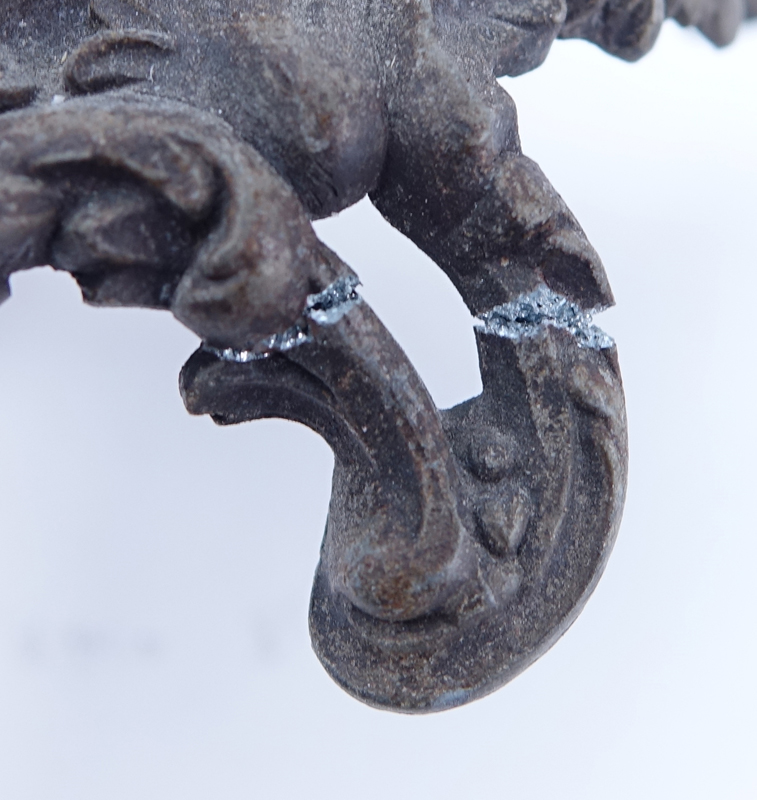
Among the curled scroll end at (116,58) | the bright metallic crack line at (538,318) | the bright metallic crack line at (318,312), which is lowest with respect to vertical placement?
the bright metallic crack line at (318,312)

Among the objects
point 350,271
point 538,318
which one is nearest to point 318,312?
point 350,271

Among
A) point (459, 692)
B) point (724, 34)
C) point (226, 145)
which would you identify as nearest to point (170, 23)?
point (226, 145)

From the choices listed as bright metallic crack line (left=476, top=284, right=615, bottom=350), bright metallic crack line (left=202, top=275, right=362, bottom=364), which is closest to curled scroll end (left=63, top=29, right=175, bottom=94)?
bright metallic crack line (left=202, top=275, right=362, bottom=364)

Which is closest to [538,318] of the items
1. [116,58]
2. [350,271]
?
[350,271]

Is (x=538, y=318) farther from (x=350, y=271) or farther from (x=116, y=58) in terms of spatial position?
(x=116, y=58)

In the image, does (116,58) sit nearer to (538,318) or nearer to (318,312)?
(318,312)

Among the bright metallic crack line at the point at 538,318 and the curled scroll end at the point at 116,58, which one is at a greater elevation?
the curled scroll end at the point at 116,58

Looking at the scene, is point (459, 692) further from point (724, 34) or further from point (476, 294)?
point (724, 34)

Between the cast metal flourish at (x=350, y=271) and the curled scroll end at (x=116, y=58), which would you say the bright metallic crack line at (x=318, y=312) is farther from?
the curled scroll end at (x=116, y=58)

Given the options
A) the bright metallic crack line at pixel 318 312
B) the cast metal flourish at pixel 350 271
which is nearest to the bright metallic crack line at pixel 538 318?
the cast metal flourish at pixel 350 271
